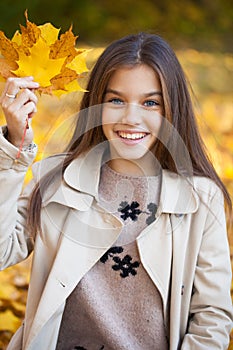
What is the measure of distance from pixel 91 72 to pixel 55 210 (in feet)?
1.08

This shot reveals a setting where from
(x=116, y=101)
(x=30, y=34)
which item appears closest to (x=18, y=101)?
(x=30, y=34)

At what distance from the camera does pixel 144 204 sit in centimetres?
144

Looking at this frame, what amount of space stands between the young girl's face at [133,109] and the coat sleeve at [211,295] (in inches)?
8.3

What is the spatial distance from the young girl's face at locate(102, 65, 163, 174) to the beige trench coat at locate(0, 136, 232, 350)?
0.37 feet

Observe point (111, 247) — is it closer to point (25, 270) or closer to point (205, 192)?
point (205, 192)

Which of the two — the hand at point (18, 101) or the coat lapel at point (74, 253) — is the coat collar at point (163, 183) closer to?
the coat lapel at point (74, 253)

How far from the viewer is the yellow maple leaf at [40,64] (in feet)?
4.07

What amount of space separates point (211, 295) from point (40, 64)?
0.61 m

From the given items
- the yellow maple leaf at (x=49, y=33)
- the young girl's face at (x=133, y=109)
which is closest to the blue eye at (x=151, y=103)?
the young girl's face at (x=133, y=109)

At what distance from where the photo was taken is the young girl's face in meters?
1.36

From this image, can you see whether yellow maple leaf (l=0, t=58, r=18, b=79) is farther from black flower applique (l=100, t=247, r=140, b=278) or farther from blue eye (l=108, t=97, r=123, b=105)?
black flower applique (l=100, t=247, r=140, b=278)

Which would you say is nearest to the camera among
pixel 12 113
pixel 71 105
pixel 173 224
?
pixel 12 113

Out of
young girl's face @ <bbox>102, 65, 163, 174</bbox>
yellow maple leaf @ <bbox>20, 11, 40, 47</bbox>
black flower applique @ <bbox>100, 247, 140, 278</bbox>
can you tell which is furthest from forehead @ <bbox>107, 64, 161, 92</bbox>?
black flower applique @ <bbox>100, 247, 140, 278</bbox>

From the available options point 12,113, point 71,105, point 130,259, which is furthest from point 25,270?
point 12,113
